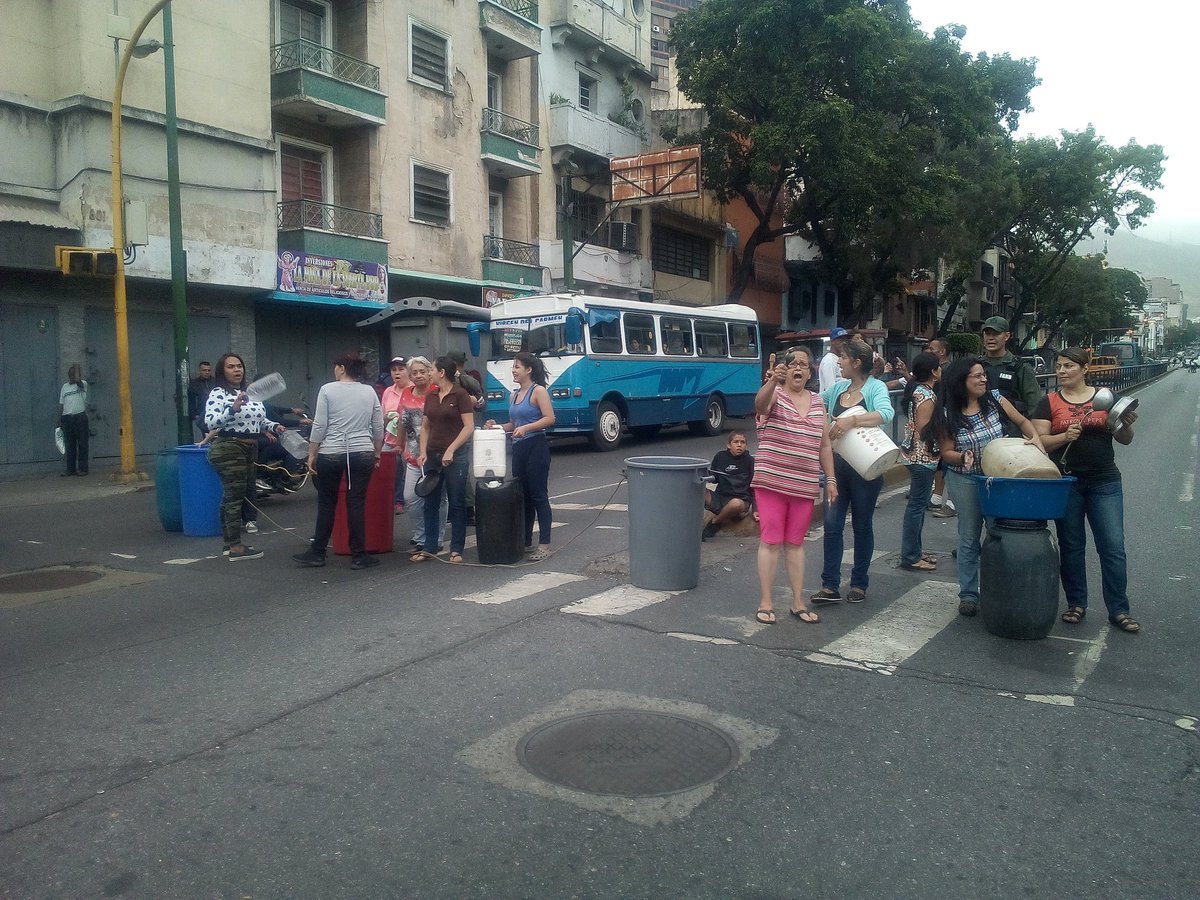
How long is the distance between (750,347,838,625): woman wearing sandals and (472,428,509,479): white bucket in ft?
8.83

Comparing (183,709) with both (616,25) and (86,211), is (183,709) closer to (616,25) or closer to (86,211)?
(86,211)

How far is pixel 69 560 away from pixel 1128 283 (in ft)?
289

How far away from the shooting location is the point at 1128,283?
81.2 m

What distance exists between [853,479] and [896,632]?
1079 millimetres

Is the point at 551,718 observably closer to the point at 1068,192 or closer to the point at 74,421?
the point at 74,421

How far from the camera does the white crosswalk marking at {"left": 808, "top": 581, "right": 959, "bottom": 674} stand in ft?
18.3

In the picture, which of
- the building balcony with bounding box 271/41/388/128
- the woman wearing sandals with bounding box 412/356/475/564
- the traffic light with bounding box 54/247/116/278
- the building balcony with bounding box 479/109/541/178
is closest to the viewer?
the woman wearing sandals with bounding box 412/356/475/564

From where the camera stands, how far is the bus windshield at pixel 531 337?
59.4 ft

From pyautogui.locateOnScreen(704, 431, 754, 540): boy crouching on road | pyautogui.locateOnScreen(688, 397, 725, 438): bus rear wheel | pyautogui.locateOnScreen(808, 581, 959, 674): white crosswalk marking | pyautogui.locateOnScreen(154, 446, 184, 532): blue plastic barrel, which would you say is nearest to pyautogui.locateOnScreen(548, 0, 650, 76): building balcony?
pyautogui.locateOnScreen(688, 397, 725, 438): bus rear wheel

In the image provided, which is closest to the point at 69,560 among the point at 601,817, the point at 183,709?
the point at 183,709

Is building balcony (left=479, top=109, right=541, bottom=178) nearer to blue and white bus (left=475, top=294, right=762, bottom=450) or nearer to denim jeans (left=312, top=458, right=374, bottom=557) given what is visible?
blue and white bus (left=475, top=294, right=762, bottom=450)

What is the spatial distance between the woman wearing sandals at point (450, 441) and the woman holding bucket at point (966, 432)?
3.75m

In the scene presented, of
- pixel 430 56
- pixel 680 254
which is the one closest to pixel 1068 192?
pixel 680 254

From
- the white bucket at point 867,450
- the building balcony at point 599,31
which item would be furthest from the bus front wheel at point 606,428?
the building balcony at point 599,31
